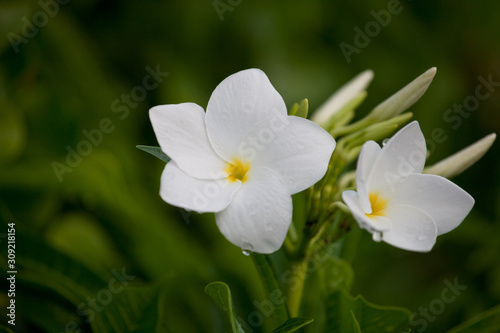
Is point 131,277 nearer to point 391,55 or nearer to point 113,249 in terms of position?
point 113,249

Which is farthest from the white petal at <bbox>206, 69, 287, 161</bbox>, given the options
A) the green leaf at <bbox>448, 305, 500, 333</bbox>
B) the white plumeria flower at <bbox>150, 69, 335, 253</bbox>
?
the green leaf at <bbox>448, 305, 500, 333</bbox>

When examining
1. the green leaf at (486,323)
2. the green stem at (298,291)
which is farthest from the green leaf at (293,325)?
the green leaf at (486,323)

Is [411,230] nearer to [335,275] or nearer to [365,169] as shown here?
[365,169]

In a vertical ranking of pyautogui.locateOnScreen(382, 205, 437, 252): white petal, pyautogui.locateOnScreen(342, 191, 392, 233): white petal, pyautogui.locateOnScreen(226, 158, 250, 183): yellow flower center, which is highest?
pyautogui.locateOnScreen(226, 158, 250, 183): yellow flower center

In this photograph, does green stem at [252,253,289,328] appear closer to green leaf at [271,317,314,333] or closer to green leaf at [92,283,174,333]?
green leaf at [271,317,314,333]

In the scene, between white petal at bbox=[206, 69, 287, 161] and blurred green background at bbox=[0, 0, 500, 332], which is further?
blurred green background at bbox=[0, 0, 500, 332]

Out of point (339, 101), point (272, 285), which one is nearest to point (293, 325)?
point (272, 285)
